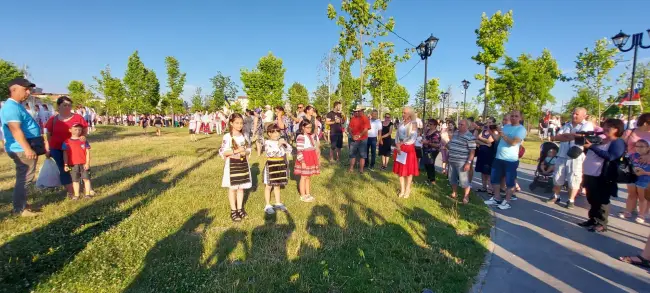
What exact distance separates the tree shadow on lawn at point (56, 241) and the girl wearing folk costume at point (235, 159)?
173 centimetres

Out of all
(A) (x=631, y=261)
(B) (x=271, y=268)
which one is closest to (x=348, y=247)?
(B) (x=271, y=268)

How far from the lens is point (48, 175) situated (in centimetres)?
521

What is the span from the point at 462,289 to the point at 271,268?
2.03 meters

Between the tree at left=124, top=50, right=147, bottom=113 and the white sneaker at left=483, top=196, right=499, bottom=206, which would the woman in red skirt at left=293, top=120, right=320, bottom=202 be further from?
the tree at left=124, top=50, right=147, bottom=113

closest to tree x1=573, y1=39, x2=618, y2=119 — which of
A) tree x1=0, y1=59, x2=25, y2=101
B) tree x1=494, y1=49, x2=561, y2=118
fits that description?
tree x1=494, y1=49, x2=561, y2=118

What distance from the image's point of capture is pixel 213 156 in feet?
37.9

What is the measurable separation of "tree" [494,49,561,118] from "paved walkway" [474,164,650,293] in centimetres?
2659

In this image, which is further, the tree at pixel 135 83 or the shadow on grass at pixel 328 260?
the tree at pixel 135 83

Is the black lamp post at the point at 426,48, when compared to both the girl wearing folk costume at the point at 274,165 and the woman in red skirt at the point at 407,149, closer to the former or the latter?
the woman in red skirt at the point at 407,149

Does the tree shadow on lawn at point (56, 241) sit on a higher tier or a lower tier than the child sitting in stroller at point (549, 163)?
lower

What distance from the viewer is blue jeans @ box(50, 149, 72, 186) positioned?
17.9 feet

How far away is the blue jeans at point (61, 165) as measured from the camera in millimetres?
5449

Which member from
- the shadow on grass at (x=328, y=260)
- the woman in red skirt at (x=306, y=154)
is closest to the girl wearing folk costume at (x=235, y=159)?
the shadow on grass at (x=328, y=260)

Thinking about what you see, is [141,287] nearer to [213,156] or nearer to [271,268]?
[271,268]
